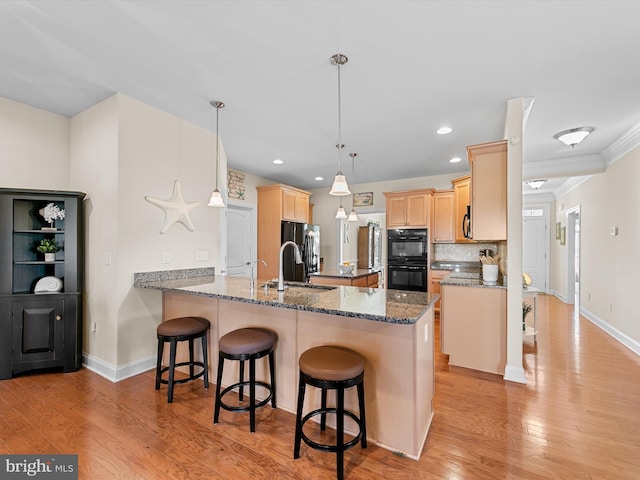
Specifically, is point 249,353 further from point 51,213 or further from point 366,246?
point 366,246

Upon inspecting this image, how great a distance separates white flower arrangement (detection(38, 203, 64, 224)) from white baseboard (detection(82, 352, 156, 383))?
1.40 metres

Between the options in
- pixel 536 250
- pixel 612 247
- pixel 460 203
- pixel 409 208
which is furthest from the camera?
pixel 536 250

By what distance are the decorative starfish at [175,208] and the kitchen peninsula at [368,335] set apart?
2.56ft

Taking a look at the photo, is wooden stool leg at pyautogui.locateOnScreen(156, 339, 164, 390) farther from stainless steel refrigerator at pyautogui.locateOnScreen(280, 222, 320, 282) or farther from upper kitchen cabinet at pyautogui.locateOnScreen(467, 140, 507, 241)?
upper kitchen cabinet at pyautogui.locateOnScreen(467, 140, 507, 241)

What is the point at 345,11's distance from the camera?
68.5 inches

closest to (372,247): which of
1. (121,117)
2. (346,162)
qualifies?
(346,162)

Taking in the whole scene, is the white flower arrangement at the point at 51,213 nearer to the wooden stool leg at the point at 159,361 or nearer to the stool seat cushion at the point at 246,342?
the wooden stool leg at the point at 159,361

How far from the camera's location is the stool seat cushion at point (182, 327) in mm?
2348

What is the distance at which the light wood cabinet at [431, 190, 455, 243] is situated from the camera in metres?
5.18

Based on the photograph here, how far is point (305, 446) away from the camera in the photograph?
6.05ft

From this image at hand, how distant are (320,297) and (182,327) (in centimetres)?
118

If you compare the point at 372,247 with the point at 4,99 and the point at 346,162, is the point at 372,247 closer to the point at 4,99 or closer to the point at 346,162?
the point at 346,162

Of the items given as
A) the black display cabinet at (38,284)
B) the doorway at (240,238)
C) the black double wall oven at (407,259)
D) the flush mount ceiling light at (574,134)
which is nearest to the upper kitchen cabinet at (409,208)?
the black double wall oven at (407,259)

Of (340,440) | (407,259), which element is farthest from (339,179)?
(407,259)
